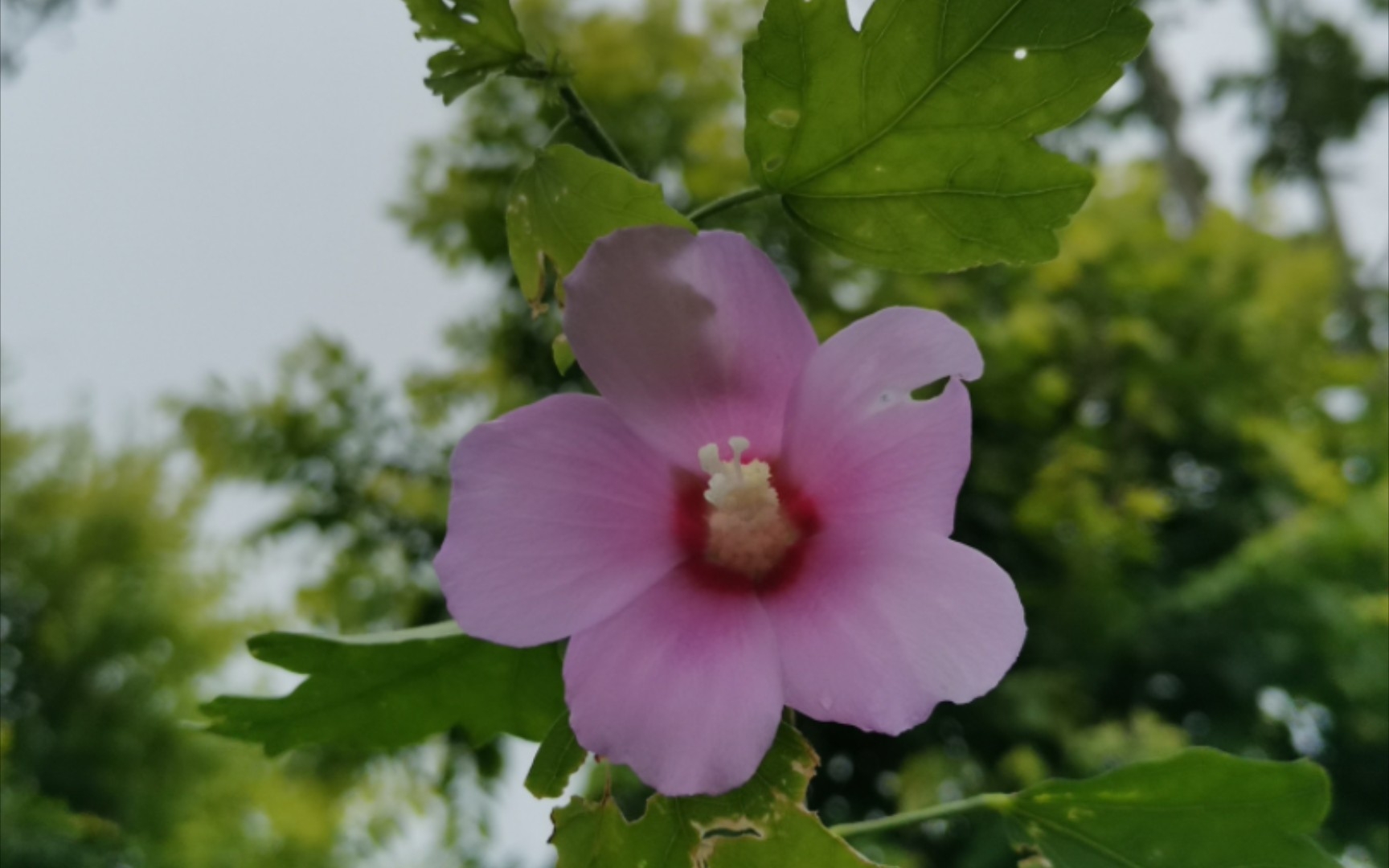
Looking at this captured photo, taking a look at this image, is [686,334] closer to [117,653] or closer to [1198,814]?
[1198,814]

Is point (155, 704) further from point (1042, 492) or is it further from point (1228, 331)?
point (1228, 331)

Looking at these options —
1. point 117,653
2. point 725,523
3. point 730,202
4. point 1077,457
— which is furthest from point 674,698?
point 117,653

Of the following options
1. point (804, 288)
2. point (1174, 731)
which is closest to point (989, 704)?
point (1174, 731)

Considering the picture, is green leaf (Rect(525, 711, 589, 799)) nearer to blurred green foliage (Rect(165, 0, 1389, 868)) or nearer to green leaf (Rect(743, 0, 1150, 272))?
green leaf (Rect(743, 0, 1150, 272))

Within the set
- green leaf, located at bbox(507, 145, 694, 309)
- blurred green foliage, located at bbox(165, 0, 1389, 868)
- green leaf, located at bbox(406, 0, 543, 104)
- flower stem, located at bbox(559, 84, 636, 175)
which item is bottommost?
blurred green foliage, located at bbox(165, 0, 1389, 868)

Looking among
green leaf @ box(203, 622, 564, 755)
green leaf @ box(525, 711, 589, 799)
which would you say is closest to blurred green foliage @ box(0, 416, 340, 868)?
green leaf @ box(203, 622, 564, 755)

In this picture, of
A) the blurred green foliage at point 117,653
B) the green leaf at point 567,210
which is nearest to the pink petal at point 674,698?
the green leaf at point 567,210
